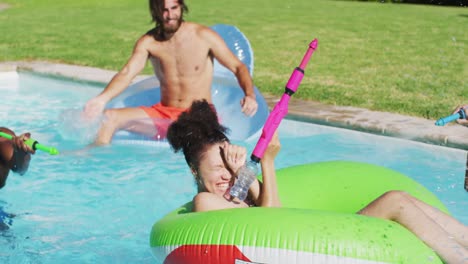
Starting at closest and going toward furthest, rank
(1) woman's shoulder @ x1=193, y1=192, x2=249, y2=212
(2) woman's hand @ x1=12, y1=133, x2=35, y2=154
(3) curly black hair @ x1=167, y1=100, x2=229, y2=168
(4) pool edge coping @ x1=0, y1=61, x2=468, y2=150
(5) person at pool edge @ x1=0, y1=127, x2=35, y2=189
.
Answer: (1) woman's shoulder @ x1=193, y1=192, x2=249, y2=212, (3) curly black hair @ x1=167, y1=100, x2=229, y2=168, (2) woman's hand @ x1=12, y1=133, x2=35, y2=154, (5) person at pool edge @ x1=0, y1=127, x2=35, y2=189, (4) pool edge coping @ x1=0, y1=61, x2=468, y2=150

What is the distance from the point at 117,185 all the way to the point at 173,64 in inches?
38.7

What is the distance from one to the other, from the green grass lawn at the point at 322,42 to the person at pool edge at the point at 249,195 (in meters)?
3.03

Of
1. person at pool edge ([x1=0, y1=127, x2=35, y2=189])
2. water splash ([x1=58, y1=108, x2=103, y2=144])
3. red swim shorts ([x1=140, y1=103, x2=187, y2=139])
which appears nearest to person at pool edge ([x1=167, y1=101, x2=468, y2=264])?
person at pool edge ([x1=0, y1=127, x2=35, y2=189])

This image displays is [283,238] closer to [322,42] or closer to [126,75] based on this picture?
[126,75]

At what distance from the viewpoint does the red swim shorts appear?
5182 mm

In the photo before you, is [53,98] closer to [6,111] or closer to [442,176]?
[6,111]

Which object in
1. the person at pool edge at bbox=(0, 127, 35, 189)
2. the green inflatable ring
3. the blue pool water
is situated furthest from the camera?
the blue pool water

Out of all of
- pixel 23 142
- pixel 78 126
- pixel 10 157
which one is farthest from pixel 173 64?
pixel 23 142

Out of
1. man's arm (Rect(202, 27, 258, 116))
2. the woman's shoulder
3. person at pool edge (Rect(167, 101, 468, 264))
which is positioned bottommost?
the woman's shoulder

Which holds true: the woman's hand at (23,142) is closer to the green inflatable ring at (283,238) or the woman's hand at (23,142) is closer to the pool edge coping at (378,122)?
the green inflatable ring at (283,238)

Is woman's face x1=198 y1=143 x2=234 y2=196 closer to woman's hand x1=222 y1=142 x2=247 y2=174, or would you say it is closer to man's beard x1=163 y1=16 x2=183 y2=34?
woman's hand x1=222 y1=142 x2=247 y2=174

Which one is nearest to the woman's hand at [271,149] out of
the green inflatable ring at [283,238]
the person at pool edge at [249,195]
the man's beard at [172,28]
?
the person at pool edge at [249,195]

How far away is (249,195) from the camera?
3158 millimetres

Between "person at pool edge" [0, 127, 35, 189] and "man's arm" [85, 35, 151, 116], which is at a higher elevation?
"man's arm" [85, 35, 151, 116]
